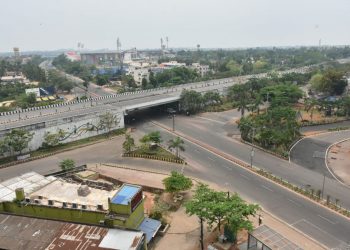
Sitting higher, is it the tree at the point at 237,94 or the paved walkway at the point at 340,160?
the tree at the point at 237,94

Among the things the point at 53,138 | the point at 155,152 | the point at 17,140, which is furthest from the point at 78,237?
the point at 53,138

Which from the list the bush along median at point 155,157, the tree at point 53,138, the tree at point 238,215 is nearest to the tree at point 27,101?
the tree at point 53,138

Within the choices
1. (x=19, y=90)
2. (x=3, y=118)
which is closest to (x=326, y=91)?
(x=3, y=118)

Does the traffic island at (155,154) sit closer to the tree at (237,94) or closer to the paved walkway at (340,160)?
the paved walkway at (340,160)

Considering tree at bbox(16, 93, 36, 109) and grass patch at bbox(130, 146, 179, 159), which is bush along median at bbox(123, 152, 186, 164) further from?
tree at bbox(16, 93, 36, 109)

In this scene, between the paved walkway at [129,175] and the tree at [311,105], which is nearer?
the paved walkway at [129,175]
